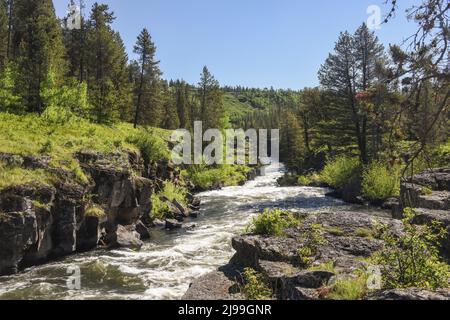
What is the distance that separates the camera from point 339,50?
144 feet

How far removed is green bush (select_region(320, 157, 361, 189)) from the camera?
40125mm

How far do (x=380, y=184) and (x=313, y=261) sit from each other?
2534 cm

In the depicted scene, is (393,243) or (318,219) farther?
(318,219)

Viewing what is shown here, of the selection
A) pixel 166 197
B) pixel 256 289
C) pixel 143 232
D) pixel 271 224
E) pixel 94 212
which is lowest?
pixel 143 232

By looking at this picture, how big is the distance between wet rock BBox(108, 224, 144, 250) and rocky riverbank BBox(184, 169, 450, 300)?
393 inches

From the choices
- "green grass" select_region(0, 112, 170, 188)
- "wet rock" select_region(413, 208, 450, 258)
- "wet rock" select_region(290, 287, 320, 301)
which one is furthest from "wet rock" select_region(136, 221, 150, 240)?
"wet rock" select_region(290, 287, 320, 301)

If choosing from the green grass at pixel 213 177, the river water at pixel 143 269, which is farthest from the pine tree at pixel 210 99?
the river water at pixel 143 269

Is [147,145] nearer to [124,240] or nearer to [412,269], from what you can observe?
[124,240]

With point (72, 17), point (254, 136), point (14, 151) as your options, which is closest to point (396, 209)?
point (14, 151)

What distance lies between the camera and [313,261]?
1058 cm

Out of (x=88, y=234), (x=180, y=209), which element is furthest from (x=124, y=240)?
(x=180, y=209)

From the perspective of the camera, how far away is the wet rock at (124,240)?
2084 cm
